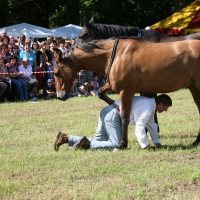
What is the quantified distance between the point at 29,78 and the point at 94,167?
899 centimetres

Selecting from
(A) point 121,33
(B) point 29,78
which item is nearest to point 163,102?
(A) point 121,33

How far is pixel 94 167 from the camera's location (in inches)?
181

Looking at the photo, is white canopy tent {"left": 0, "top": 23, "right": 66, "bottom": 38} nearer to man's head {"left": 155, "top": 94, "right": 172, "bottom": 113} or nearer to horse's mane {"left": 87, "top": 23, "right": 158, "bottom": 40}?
horse's mane {"left": 87, "top": 23, "right": 158, "bottom": 40}

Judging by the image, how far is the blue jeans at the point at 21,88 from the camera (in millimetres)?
12420

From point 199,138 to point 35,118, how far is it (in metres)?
4.61

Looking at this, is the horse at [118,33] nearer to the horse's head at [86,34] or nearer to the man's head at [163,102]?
the horse's head at [86,34]

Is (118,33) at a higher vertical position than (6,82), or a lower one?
higher

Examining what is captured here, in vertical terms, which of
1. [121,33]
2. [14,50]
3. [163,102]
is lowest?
[14,50]

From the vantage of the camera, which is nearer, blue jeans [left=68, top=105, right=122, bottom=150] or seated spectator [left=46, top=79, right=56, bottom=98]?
blue jeans [left=68, top=105, right=122, bottom=150]

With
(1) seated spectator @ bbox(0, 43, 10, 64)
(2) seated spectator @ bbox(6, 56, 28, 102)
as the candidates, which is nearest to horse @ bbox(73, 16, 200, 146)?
(2) seated spectator @ bbox(6, 56, 28, 102)

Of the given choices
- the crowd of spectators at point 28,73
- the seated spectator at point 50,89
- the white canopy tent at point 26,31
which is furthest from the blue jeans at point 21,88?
the white canopy tent at point 26,31

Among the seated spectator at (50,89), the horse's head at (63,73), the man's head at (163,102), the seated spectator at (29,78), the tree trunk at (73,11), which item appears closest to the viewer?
the man's head at (163,102)

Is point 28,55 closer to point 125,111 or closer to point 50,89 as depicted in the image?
point 50,89

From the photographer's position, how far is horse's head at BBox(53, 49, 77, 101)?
5559mm
